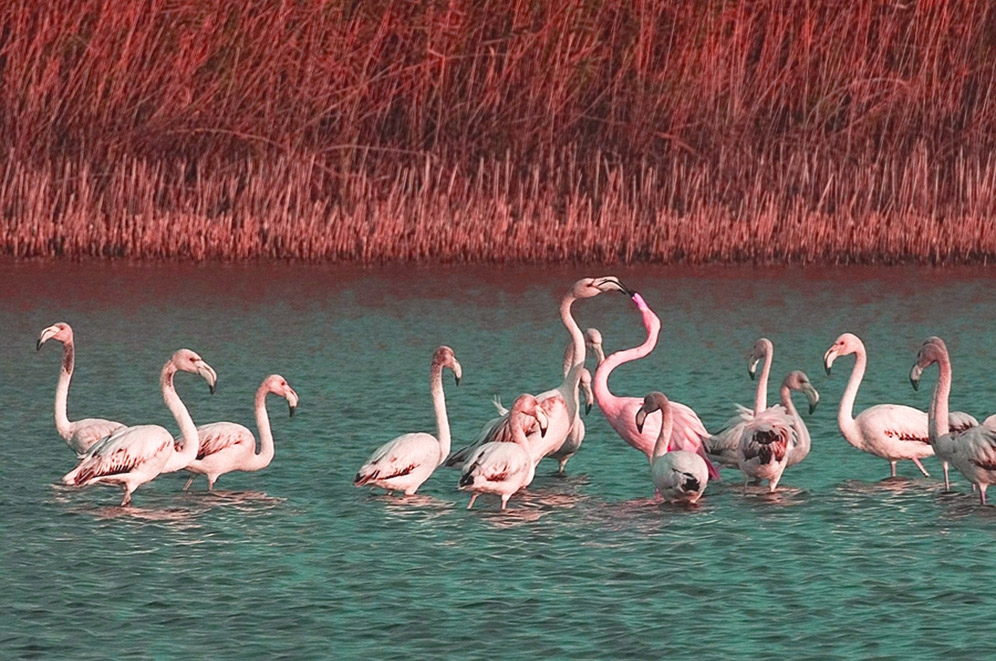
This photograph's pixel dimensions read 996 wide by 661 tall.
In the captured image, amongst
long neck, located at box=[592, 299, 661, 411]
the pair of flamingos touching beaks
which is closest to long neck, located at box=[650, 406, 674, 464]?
long neck, located at box=[592, 299, 661, 411]

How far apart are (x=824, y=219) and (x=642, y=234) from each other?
202 centimetres

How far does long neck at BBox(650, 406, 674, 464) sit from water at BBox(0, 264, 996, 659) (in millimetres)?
307

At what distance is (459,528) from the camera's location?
30.7ft

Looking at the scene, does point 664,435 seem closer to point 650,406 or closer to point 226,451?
point 650,406

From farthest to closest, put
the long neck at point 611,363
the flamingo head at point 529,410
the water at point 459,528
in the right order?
the long neck at point 611,363
the flamingo head at point 529,410
the water at point 459,528

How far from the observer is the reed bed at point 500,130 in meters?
19.2

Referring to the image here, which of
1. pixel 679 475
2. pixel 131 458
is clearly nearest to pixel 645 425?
pixel 679 475

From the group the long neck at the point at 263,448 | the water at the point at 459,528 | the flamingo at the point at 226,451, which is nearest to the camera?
the water at the point at 459,528

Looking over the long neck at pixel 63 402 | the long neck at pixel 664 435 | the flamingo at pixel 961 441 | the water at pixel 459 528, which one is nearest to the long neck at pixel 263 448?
the water at pixel 459 528

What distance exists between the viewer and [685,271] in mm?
19297

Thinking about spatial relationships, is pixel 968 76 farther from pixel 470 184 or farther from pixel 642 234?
pixel 470 184

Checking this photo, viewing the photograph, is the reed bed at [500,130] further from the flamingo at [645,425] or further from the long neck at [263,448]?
the long neck at [263,448]

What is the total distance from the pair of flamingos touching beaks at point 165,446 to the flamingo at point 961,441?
3.75 m

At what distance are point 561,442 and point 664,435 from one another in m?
0.81
